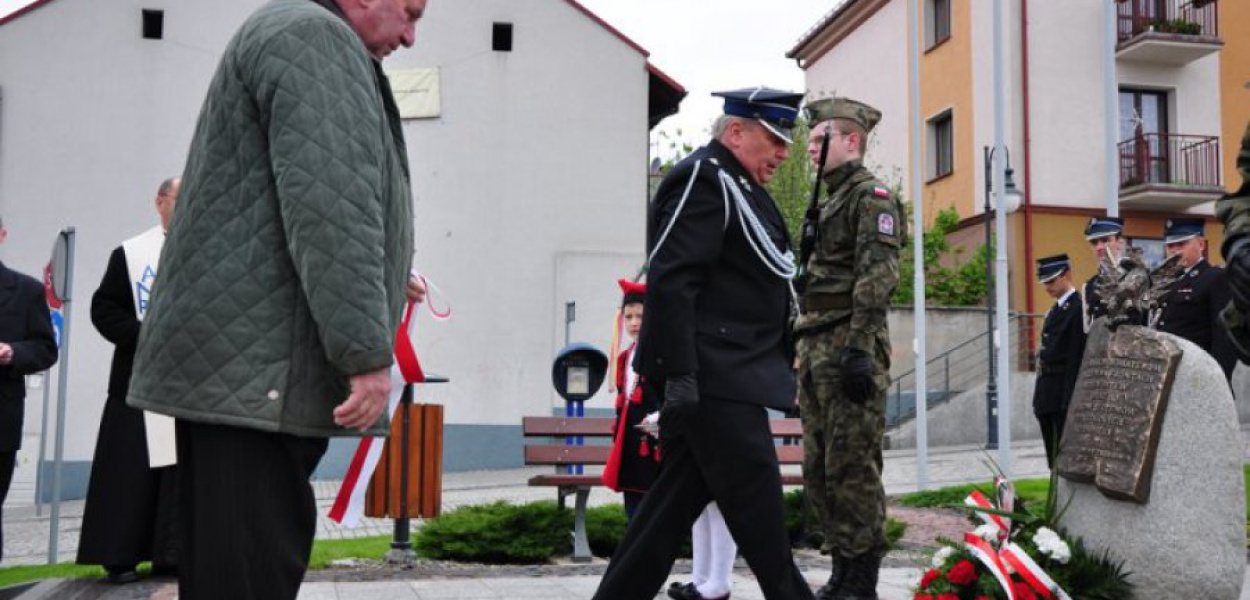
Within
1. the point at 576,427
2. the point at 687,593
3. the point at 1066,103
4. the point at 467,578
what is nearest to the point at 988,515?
the point at 687,593

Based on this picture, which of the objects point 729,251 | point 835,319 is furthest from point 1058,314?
point 729,251

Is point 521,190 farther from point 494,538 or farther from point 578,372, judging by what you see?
point 494,538

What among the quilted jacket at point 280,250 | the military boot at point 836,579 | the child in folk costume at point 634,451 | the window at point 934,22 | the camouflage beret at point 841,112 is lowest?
the military boot at point 836,579

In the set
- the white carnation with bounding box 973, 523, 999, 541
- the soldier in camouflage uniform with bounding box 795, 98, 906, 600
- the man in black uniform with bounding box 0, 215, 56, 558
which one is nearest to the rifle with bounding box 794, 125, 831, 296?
the soldier in camouflage uniform with bounding box 795, 98, 906, 600

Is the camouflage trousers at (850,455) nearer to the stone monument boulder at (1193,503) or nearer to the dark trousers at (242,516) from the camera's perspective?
the stone monument boulder at (1193,503)

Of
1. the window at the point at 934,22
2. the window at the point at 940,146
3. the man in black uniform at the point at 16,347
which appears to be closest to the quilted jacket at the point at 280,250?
the man in black uniform at the point at 16,347

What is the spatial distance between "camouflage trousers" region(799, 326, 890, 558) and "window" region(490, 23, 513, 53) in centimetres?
1777

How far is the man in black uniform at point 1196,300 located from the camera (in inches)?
396

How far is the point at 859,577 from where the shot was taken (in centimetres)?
571

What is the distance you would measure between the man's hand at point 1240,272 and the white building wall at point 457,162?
1789 centimetres

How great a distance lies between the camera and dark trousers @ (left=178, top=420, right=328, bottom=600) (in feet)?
9.30

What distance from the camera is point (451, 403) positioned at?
853 inches

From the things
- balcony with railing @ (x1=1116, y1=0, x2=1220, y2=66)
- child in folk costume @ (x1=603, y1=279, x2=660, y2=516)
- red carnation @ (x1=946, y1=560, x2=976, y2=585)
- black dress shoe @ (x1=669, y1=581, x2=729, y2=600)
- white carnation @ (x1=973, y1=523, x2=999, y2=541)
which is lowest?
black dress shoe @ (x1=669, y1=581, x2=729, y2=600)

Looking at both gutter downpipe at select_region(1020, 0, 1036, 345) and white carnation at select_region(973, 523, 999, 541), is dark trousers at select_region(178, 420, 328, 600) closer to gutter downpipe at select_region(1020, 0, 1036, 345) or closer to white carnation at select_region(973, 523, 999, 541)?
white carnation at select_region(973, 523, 999, 541)
